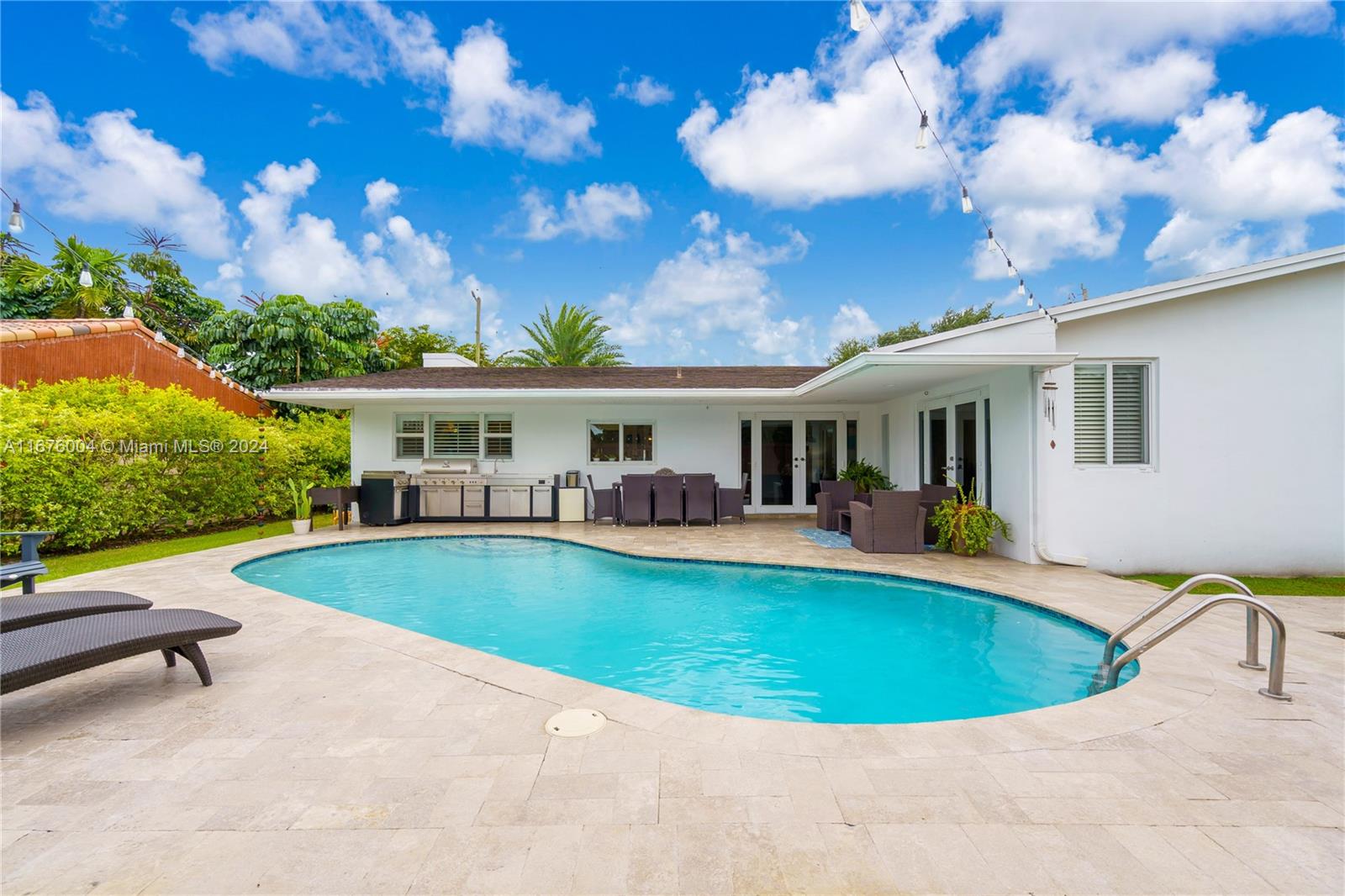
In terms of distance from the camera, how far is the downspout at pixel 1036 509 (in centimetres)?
664

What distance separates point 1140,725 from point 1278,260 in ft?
21.3

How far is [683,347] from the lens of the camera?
28.6m

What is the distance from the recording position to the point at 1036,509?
6.70 m

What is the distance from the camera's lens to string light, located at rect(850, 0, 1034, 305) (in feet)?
14.2

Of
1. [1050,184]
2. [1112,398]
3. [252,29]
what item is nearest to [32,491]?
[252,29]

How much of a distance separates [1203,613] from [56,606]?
6477 mm

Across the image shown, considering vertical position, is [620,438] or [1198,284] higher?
[1198,284]

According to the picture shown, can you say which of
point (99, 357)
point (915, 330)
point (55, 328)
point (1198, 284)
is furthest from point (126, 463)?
point (915, 330)

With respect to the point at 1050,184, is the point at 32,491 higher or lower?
lower

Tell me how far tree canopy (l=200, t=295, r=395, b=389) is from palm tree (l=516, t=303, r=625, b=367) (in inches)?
370

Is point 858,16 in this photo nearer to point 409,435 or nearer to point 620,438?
point 620,438

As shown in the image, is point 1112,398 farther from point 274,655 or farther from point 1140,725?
A: point 274,655

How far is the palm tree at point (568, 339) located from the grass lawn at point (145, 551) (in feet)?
59.7

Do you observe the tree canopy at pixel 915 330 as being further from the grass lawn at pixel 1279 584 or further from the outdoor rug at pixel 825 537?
the grass lawn at pixel 1279 584
